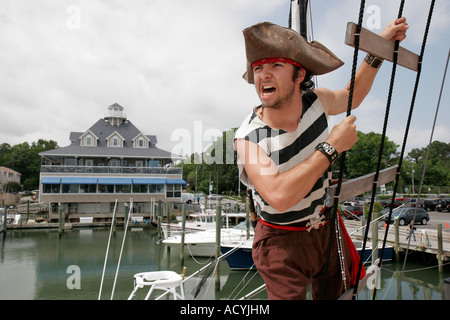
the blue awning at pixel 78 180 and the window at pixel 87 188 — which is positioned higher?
the blue awning at pixel 78 180

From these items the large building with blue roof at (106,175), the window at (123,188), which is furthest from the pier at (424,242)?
the window at (123,188)

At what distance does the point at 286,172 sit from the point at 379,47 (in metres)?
0.84


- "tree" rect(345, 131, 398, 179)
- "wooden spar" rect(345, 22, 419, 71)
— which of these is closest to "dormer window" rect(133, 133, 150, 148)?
"tree" rect(345, 131, 398, 179)

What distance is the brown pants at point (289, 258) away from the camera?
151cm

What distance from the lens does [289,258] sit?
1.55 metres

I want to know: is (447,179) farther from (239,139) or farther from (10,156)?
(10,156)

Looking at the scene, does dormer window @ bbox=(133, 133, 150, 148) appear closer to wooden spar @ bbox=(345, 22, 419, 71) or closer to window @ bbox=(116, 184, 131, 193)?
window @ bbox=(116, 184, 131, 193)

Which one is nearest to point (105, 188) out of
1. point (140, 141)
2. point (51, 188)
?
point (51, 188)

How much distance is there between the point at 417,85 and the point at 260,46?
1.09 metres

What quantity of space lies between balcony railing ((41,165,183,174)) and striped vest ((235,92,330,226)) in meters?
29.4

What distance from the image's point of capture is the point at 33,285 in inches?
503

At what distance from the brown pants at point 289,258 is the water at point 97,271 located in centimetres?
594

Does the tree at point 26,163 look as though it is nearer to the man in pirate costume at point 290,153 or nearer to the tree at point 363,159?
the tree at point 363,159
